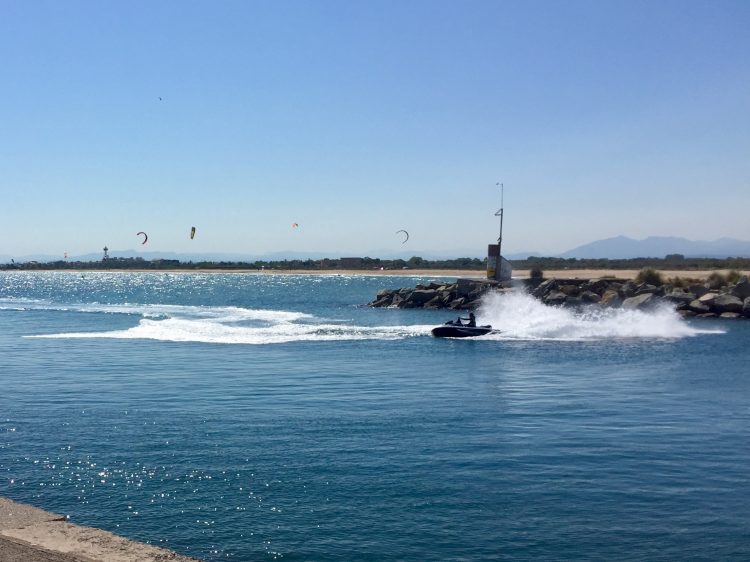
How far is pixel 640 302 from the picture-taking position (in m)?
57.2

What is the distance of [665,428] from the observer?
21.2 meters

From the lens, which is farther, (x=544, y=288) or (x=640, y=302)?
(x=544, y=288)

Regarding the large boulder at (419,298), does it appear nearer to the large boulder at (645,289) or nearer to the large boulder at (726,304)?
the large boulder at (645,289)

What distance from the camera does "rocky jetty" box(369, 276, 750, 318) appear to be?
5812cm

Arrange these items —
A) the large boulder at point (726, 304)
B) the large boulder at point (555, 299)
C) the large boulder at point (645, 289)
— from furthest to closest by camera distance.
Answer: the large boulder at point (555, 299), the large boulder at point (645, 289), the large boulder at point (726, 304)

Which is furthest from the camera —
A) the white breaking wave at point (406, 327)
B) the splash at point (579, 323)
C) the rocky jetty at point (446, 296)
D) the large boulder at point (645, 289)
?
the rocky jetty at point (446, 296)

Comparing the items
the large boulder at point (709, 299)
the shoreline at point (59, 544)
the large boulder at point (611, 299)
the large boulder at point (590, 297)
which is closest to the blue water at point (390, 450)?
the shoreline at point (59, 544)

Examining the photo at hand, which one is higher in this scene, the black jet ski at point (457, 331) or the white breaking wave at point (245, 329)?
the black jet ski at point (457, 331)

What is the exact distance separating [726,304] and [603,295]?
35.8 feet

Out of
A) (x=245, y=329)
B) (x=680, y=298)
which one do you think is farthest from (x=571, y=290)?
(x=245, y=329)

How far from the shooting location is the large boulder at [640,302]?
56750mm

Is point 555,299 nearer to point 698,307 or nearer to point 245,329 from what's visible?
point 698,307

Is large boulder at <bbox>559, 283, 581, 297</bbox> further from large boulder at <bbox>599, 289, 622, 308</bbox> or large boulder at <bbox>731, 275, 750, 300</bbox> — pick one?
large boulder at <bbox>731, 275, 750, 300</bbox>

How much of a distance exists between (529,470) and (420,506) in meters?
3.34
